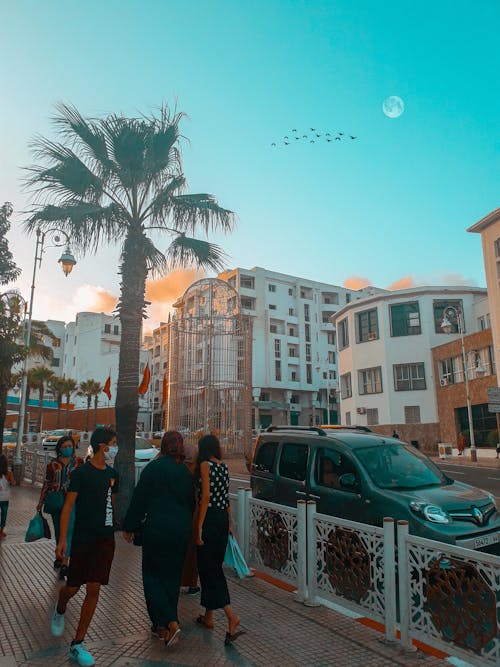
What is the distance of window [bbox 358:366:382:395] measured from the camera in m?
40.1

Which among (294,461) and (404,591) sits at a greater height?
(294,461)

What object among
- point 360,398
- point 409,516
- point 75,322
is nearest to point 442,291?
point 360,398

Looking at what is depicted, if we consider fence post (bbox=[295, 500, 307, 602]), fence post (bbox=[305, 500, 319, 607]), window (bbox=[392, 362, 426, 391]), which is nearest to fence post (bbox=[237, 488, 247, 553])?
fence post (bbox=[295, 500, 307, 602])

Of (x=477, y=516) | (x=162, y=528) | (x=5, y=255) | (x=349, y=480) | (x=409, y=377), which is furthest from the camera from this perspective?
(x=409, y=377)

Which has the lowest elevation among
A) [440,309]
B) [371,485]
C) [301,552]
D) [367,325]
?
[301,552]

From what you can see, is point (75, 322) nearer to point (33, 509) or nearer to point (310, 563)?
point (33, 509)

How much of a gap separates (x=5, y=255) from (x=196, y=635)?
15.2 m

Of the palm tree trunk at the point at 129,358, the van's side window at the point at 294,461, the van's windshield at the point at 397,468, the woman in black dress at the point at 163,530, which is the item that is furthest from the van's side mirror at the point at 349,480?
the palm tree trunk at the point at 129,358

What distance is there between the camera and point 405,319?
130 ft

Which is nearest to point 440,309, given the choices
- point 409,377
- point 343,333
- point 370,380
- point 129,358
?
point 409,377

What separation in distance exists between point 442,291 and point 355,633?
123ft

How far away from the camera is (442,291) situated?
1538 inches

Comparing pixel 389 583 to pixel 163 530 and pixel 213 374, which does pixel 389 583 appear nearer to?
pixel 163 530

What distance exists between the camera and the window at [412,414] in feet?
125
